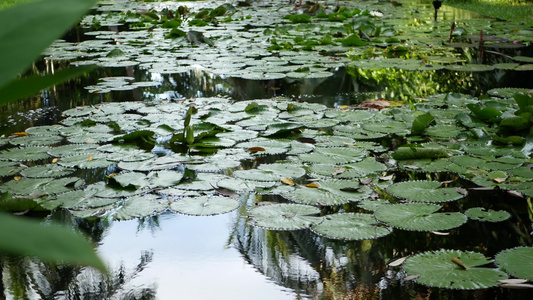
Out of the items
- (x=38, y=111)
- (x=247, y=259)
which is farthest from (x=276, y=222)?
(x=38, y=111)

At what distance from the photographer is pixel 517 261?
1638mm

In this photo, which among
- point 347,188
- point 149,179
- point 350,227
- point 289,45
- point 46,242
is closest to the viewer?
point 46,242

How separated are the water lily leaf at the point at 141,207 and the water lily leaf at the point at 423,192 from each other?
0.87m

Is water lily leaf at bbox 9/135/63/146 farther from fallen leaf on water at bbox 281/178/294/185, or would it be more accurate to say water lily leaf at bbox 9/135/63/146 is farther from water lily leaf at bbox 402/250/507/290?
water lily leaf at bbox 402/250/507/290

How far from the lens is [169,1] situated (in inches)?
486

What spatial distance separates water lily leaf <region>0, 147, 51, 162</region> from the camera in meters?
2.63

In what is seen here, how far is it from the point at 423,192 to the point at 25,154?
71.0 inches

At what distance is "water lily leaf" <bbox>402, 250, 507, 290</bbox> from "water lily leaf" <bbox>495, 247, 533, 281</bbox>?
33 millimetres

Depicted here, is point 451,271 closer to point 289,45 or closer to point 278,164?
point 278,164

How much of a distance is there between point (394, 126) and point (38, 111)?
85.3 inches

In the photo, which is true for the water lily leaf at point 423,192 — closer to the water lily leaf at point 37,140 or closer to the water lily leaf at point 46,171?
the water lily leaf at point 46,171

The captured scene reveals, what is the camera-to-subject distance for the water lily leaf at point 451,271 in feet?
5.08

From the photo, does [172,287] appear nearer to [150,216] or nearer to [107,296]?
[107,296]

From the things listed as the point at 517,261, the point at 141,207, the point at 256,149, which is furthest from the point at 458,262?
the point at 256,149
